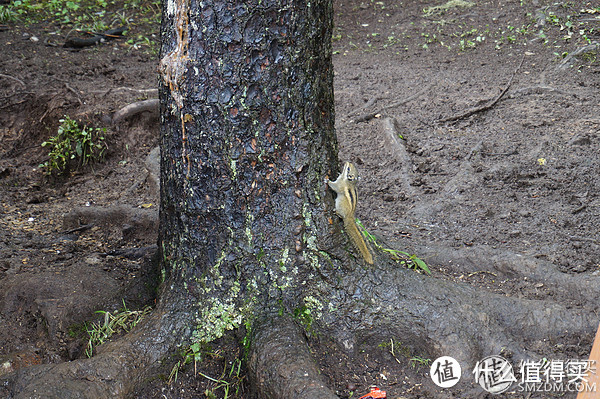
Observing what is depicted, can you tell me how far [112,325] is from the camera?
8.71 ft

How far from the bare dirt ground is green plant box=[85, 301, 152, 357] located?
9 centimetres

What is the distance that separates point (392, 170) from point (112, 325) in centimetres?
280

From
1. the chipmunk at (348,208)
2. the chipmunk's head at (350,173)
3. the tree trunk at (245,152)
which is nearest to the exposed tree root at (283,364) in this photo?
Result: the tree trunk at (245,152)

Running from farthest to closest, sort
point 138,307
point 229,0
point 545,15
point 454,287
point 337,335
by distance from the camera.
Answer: point 545,15, point 138,307, point 454,287, point 337,335, point 229,0

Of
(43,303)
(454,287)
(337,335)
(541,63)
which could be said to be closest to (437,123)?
(541,63)

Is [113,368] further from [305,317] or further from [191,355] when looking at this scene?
[305,317]

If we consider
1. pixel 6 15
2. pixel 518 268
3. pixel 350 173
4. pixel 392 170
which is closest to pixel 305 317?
pixel 350 173

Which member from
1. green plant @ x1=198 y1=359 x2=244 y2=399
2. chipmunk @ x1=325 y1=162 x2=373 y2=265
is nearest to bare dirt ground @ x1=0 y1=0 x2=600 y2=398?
green plant @ x1=198 y1=359 x2=244 y2=399

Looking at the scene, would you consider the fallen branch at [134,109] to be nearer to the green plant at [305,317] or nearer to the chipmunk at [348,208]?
the chipmunk at [348,208]

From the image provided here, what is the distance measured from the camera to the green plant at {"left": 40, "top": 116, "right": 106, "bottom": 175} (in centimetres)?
521

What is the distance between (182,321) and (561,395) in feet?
5.40

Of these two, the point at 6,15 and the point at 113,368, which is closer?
the point at 113,368

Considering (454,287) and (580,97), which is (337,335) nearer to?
(454,287)

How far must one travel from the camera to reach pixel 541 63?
669 cm
